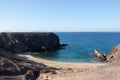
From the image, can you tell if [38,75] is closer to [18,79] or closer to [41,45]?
[18,79]

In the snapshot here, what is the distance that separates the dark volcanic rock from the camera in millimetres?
84306

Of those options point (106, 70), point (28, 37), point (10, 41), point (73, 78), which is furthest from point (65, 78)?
point (28, 37)

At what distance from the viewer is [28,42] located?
9338 centimetres

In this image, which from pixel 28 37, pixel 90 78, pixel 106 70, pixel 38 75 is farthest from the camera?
pixel 28 37

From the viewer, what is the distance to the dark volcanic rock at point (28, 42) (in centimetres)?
8431

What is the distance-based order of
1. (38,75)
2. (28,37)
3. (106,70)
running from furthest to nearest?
1. (28,37)
2. (38,75)
3. (106,70)

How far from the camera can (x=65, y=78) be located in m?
24.4

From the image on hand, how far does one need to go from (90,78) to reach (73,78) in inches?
70.4

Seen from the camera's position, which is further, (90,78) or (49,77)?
(49,77)

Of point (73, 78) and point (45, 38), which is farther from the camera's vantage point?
point (45, 38)

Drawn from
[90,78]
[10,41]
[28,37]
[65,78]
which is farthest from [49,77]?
[28,37]

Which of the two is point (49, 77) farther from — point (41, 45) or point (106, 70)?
point (41, 45)

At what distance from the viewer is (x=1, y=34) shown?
85.9 m

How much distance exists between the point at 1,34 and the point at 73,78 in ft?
215
